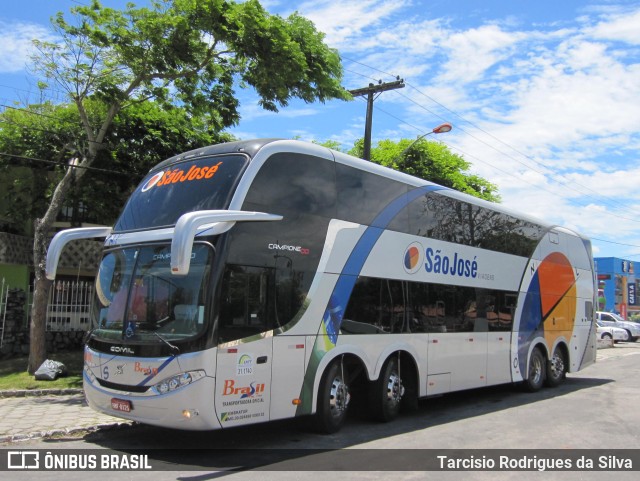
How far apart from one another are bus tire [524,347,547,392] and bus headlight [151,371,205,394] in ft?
29.9

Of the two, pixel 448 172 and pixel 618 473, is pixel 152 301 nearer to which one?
pixel 618 473

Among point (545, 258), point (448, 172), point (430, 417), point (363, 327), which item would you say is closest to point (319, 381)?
point (363, 327)

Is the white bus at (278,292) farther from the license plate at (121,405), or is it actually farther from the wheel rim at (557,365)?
the wheel rim at (557,365)

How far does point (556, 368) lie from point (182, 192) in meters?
11.0

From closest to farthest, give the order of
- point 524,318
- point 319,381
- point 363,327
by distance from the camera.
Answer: point 319,381 → point 363,327 → point 524,318

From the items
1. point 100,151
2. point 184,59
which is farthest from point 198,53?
point 100,151

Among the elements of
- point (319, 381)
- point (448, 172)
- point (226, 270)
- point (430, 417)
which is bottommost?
point (430, 417)

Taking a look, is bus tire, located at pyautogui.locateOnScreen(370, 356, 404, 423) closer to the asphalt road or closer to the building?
the asphalt road

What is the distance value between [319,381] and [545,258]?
828 cm

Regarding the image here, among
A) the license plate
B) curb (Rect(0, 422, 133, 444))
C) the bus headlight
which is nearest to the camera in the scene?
the bus headlight

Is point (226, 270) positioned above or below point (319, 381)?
above

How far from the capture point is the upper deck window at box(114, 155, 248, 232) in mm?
7113

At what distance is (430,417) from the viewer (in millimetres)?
9805

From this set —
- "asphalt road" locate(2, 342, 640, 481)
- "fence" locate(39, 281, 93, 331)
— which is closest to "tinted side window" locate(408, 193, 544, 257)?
"asphalt road" locate(2, 342, 640, 481)
